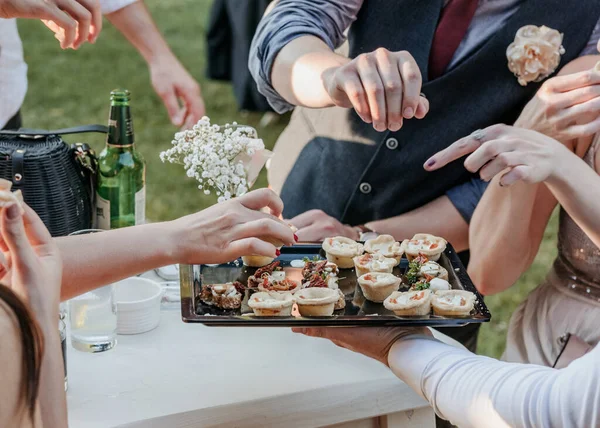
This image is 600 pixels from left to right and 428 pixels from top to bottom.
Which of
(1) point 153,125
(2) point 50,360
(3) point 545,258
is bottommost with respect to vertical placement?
(3) point 545,258

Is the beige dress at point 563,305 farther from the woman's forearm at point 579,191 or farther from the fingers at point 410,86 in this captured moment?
the fingers at point 410,86

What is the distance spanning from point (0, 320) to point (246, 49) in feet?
15.7

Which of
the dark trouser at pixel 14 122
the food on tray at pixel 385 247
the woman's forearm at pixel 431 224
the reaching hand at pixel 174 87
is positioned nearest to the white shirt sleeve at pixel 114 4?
the reaching hand at pixel 174 87

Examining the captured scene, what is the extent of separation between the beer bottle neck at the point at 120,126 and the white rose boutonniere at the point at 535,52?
0.97 metres

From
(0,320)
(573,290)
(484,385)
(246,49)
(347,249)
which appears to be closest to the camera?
(0,320)

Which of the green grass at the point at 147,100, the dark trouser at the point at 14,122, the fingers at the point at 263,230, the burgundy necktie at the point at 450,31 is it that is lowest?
the green grass at the point at 147,100

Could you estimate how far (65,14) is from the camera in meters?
1.87

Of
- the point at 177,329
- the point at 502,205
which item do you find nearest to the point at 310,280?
the point at 177,329

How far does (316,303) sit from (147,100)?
15.8 feet

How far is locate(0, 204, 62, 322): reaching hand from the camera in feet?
3.58

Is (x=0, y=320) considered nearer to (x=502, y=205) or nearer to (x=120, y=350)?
(x=120, y=350)

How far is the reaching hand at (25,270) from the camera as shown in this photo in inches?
42.9

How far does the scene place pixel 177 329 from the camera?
69.3 inches

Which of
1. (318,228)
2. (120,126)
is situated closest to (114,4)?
→ (120,126)
